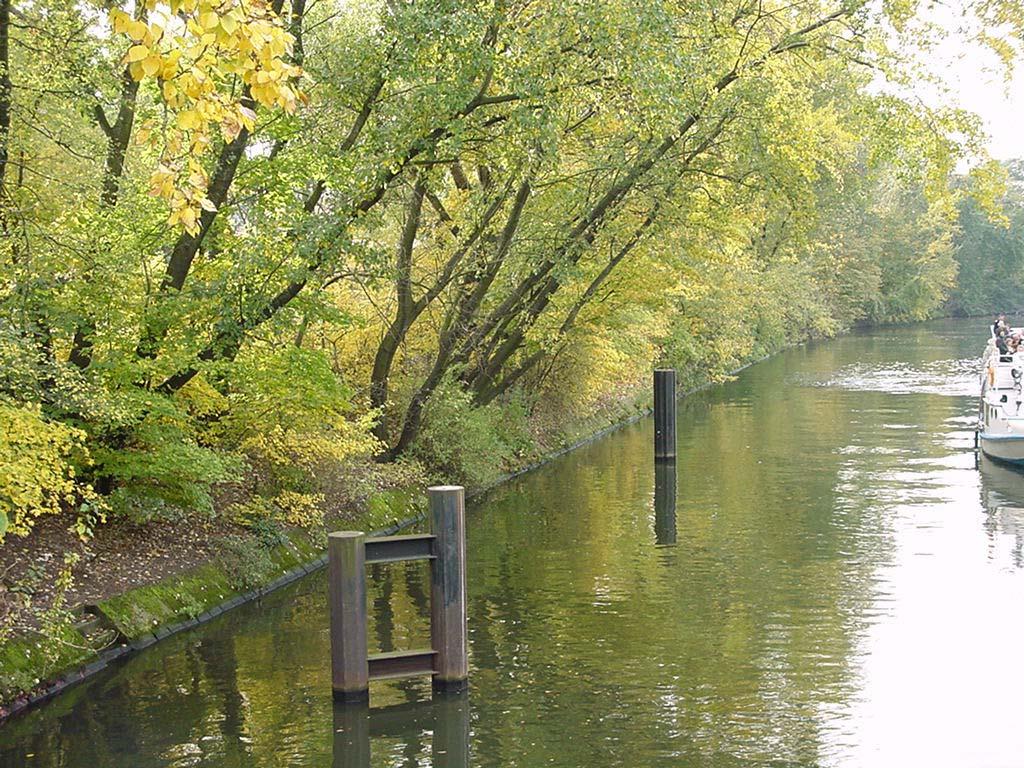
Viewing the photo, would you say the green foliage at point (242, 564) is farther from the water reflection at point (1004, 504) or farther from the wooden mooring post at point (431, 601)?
the water reflection at point (1004, 504)

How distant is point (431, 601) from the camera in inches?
470

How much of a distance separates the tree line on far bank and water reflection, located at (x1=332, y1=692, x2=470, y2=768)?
320 centimetres

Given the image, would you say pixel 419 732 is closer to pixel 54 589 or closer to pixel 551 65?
pixel 54 589

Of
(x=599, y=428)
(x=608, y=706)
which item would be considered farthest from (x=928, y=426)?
(x=608, y=706)

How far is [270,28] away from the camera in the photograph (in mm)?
6105

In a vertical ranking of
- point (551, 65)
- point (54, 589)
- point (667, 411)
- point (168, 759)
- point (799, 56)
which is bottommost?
point (168, 759)

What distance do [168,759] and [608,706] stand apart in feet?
12.8

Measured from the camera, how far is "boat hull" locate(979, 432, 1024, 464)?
90.1ft

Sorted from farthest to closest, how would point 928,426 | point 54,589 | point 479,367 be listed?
point 928,426 → point 479,367 → point 54,589

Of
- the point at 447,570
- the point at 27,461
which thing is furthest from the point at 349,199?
the point at 447,570

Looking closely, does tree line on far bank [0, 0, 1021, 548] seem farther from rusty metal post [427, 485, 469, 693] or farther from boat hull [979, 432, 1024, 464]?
boat hull [979, 432, 1024, 464]

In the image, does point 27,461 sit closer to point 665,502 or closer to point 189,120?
point 189,120

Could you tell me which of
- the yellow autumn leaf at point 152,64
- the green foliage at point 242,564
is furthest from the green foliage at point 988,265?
the yellow autumn leaf at point 152,64

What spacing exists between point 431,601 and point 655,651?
3.02 m
